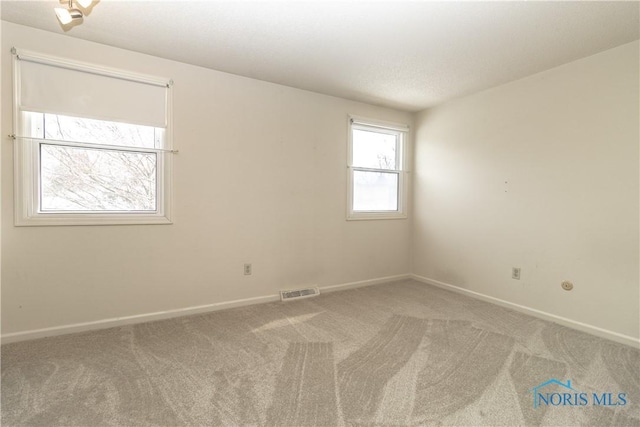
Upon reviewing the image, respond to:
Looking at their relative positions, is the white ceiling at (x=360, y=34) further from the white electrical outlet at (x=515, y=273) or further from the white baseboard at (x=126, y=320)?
the white baseboard at (x=126, y=320)

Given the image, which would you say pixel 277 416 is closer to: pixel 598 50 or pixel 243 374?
pixel 243 374

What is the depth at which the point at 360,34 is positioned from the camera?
2.37 m

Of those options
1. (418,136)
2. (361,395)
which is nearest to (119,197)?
(361,395)

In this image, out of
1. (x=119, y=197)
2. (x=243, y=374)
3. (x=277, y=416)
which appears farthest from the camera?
(x=119, y=197)

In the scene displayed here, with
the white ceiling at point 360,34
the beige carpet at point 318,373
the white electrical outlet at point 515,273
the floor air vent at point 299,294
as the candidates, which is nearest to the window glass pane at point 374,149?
the white ceiling at point 360,34

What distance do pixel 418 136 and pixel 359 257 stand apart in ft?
6.25

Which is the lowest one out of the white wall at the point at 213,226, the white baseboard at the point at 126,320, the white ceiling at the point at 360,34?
the white baseboard at the point at 126,320

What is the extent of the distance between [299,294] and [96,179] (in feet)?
7.39

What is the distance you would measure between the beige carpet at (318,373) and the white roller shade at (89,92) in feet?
5.98

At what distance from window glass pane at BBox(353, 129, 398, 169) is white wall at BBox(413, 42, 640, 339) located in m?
0.55

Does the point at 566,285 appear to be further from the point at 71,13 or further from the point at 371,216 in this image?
the point at 71,13

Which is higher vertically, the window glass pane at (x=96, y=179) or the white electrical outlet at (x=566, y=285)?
the window glass pane at (x=96, y=179)

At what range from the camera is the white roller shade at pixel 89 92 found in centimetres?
238

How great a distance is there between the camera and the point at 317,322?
9.34 feet
